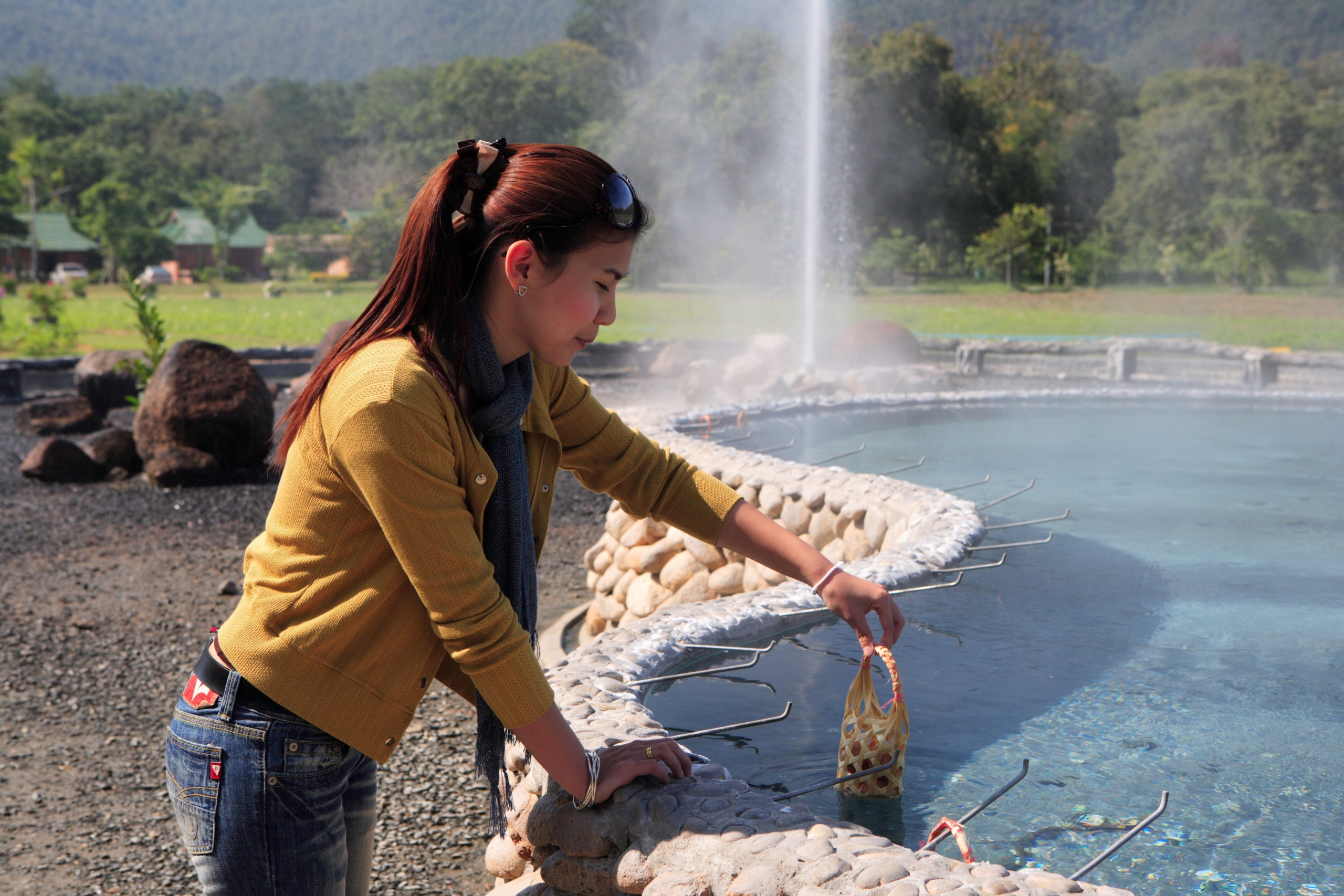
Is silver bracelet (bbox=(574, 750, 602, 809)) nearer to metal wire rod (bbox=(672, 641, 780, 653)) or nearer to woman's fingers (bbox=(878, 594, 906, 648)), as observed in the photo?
woman's fingers (bbox=(878, 594, 906, 648))

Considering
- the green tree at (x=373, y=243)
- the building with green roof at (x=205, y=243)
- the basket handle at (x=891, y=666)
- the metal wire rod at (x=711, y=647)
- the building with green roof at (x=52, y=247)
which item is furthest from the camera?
the building with green roof at (x=205, y=243)

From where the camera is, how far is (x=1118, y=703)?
9.70 ft

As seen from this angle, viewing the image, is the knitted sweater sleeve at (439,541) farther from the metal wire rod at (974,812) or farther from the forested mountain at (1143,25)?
the forested mountain at (1143,25)

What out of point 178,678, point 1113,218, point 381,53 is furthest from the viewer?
point 381,53

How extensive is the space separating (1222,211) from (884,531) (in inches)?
1196

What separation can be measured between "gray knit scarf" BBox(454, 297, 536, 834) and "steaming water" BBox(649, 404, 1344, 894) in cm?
94

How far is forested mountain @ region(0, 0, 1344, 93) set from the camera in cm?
7506

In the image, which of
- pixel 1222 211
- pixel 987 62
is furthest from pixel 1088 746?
pixel 987 62

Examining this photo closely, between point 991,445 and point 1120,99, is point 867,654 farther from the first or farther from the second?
point 1120,99

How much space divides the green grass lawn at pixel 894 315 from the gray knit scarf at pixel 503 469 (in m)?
16.2

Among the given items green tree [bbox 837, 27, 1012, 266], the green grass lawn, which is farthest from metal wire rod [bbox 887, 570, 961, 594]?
green tree [bbox 837, 27, 1012, 266]

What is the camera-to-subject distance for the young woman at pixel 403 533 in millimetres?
1332

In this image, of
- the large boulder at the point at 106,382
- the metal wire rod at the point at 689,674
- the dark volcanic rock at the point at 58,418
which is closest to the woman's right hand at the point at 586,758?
the metal wire rod at the point at 689,674

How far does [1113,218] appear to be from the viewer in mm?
34438
